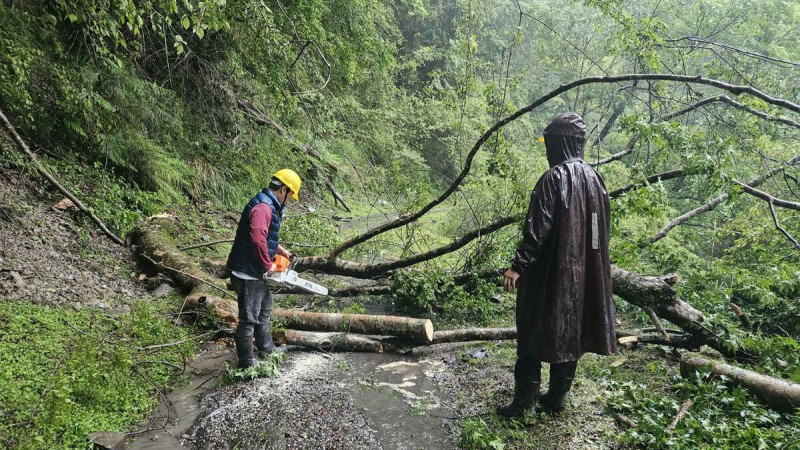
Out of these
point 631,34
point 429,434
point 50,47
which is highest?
point 631,34

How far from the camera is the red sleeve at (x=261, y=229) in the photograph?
462 centimetres

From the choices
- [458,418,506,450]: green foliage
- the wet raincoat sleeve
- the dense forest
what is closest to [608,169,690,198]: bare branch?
the dense forest

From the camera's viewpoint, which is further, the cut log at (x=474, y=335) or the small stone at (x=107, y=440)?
the cut log at (x=474, y=335)

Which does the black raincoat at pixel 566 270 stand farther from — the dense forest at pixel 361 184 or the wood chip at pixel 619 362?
the wood chip at pixel 619 362

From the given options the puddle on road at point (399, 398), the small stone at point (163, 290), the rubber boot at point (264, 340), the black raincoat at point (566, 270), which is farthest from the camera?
the small stone at point (163, 290)

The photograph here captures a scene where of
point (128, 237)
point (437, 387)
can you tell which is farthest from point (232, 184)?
point (437, 387)

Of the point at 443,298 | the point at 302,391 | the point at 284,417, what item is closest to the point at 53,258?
the point at 302,391

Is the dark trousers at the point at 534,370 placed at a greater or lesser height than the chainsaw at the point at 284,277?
lesser

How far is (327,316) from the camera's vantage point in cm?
592

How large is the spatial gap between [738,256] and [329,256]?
6.62 meters

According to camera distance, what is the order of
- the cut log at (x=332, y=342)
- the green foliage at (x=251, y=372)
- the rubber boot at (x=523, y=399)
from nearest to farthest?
the rubber boot at (x=523, y=399)
the green foliage at (x=251, y=372)
the cut log at (x=332, y=342)

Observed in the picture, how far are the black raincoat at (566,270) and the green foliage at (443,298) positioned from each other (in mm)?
2954

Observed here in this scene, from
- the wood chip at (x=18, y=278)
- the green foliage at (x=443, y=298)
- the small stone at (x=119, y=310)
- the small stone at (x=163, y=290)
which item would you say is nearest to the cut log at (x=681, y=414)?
the green foliage at (x=443, y=298)

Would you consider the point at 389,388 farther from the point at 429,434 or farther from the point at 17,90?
the point at 17,90
